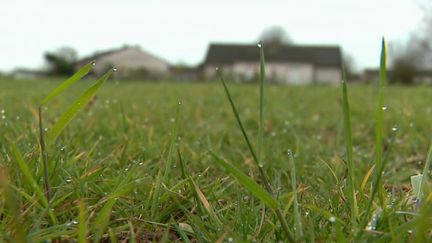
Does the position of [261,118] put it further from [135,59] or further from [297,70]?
[135,59]

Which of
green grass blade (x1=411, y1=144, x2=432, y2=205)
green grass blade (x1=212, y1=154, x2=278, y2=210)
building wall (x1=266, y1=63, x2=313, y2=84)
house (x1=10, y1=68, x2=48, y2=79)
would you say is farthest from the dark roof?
green grass blade (x1=212, y1=154, x2=278, y2=210)

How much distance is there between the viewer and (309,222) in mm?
1001

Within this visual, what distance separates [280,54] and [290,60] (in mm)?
1362

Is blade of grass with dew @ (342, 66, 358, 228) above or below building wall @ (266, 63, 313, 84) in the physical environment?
above

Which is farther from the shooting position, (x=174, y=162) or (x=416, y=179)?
(x=174, y=162)

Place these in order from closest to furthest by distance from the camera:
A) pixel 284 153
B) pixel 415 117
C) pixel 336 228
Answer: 1. pixel 336 228
2. pixel 284 153
3. pixel 415 117

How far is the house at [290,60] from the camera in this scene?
48094mm

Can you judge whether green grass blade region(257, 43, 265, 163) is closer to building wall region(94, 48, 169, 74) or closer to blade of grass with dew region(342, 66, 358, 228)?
blade of grass with dew region(342, 66, 358, 228)

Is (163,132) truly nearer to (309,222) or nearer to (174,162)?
(174,162)

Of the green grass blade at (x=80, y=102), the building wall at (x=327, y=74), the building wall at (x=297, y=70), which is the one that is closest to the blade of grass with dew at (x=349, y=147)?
the green grass blade at (x=80, y=102)

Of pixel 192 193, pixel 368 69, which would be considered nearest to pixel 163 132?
pixel 192 193

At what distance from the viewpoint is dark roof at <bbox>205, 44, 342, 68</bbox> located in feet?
160

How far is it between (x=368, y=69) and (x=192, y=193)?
55.7 metres

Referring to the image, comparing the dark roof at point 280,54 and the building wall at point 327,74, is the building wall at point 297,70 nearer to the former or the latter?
the dark roof at point 280,54
